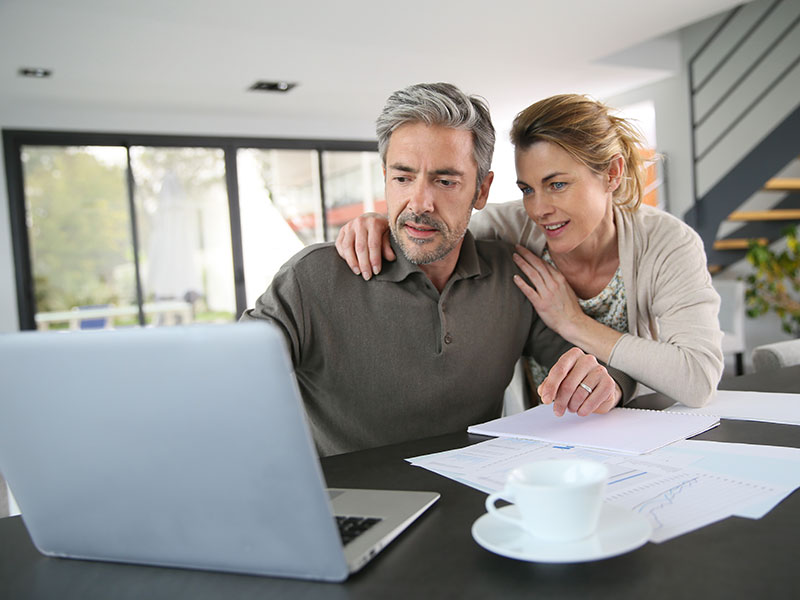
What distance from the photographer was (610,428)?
120cm

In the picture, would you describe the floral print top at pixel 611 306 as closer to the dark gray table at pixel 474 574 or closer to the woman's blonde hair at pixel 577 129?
the woman's blonde hair at pixel 577 129

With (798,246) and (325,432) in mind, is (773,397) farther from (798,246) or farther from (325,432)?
(798,246)

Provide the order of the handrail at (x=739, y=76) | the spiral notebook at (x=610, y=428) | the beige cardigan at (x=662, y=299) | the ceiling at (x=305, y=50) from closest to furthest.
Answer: the spiral notebook at (x=610, y=428)
the beige cardigan at (x=662, y=299)
the ceiling at (x=305, y=50)
the handrail at (x=739, y=76)

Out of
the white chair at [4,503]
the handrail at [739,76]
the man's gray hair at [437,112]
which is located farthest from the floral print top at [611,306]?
the handrail at [739,76]

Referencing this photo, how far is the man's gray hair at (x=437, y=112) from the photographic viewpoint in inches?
60.8

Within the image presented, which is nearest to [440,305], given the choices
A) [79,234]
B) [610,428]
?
[610,428]

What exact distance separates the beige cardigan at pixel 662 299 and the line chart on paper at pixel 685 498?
1.89 feet

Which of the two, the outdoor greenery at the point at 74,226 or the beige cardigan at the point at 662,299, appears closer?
the beige cardigan at the point at 662,299

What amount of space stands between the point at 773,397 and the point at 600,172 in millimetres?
657

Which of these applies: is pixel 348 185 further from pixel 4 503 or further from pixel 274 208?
pixel 4 503

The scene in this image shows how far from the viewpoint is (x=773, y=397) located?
145cm

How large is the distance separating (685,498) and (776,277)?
5.26 meters

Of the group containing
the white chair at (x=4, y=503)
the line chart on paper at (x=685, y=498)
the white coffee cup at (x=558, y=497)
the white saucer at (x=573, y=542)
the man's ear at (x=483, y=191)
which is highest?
the man's ear at (x=483, y=191)

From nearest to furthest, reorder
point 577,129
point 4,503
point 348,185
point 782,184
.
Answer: point 577,129
point 4,503
point 782,184
point 348,185
